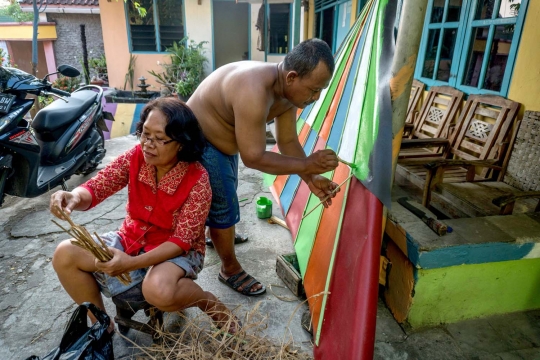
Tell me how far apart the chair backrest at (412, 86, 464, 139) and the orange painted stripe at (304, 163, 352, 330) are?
1829mm

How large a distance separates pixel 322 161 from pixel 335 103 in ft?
3.42

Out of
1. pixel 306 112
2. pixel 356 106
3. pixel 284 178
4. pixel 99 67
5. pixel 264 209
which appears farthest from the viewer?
pixel 99 67

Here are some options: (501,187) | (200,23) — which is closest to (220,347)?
(501,187)

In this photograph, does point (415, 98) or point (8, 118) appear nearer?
point (8, 118)

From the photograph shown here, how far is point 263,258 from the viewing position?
8.25 feet

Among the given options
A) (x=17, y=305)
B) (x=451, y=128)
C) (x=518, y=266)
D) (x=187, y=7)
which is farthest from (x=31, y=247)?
(x=187, y=7)

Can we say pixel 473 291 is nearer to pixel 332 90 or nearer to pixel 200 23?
pixel 332 90

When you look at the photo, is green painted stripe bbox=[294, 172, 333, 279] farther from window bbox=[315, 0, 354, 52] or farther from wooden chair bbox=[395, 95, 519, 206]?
window bbox=[315, 0, 354, 52]

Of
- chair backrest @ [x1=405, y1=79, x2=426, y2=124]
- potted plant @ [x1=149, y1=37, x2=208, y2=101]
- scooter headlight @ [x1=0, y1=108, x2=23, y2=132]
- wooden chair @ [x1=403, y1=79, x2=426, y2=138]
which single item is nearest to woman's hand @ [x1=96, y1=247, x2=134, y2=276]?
scooter headlight @ [x1=0, y1=108, x2=23, y2=132]

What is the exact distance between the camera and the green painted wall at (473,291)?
5.82 feet

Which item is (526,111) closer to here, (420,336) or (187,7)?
(420,336)

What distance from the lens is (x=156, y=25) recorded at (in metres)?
8.81

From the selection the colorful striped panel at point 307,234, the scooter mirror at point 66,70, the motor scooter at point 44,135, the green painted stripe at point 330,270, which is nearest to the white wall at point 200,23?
the motor scooter at point 44,135

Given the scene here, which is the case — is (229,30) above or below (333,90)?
above
